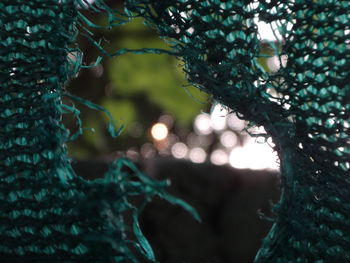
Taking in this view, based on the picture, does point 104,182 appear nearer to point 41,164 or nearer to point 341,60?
point 41,164

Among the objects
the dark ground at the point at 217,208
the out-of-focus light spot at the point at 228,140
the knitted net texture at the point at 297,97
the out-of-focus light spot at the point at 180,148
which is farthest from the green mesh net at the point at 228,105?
the out-of-focus light spot at the point at 228,140

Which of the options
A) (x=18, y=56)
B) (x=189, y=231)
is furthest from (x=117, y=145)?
(x=18, y=56)

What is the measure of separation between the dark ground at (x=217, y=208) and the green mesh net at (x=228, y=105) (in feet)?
2.29

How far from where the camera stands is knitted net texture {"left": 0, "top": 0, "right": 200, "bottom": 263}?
356mm

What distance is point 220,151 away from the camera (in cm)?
616

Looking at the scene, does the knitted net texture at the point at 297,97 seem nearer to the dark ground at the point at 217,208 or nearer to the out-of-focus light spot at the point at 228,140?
the dark ground at the point at 217,208

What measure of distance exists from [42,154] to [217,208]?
0.80 m

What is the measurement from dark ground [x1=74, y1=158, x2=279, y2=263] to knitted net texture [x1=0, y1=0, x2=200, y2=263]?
694mm

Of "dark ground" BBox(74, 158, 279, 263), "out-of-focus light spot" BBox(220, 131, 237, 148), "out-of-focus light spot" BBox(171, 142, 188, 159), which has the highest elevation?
"out-of-focus light spot" BBox(220, 131, 237, 148)

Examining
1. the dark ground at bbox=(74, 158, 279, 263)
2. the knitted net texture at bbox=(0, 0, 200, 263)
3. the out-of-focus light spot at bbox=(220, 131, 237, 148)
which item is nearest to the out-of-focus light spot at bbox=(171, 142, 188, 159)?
the out-of-focus light spot at bbox=(220, 131, 237, 148)

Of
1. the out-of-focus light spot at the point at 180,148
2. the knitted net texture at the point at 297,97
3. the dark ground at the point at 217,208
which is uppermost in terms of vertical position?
the out-of-focus light spot at the point at 180,148

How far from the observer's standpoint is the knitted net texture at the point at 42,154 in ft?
1.17

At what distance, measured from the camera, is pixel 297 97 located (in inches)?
14.9

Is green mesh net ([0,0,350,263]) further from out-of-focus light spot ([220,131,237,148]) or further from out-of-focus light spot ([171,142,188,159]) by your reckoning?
out-of-focus light spot ([220,131,237,148])
